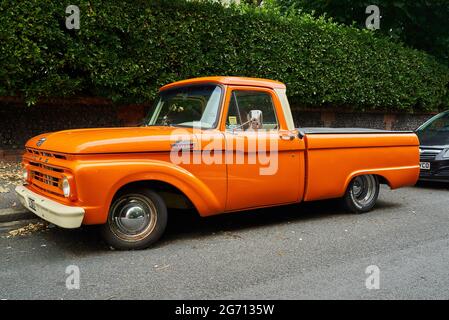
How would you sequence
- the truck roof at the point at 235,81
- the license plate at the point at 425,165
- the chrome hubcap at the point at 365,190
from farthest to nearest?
the license plate at the point at 425,165
the chrome hubcap at the point at 365,190
the truck roof at the point at 235,81

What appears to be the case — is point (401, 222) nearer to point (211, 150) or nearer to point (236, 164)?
point (236, 164)

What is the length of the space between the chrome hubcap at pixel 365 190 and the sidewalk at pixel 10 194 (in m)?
4.64

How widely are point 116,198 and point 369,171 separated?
3.70 metres

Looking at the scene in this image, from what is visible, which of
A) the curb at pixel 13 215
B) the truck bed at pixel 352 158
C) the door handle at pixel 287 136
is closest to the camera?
the door handle at pixel 287 136

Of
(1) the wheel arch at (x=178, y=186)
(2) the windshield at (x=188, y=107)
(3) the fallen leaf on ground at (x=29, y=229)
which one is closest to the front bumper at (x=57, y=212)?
(1) the wheel arch at (x=178, y=186)

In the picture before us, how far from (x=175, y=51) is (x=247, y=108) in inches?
172

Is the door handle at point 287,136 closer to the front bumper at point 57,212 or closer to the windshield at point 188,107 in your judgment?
the windshield at point 188,107

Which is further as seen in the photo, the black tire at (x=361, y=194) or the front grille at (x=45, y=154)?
the black tire at (x=361, y=194)

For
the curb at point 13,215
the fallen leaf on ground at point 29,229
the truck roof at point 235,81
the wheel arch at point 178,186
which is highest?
the truck roof at point 235,81

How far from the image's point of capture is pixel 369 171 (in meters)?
6.32

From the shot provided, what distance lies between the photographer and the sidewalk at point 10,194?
18.6 feet

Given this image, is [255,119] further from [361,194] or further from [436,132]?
[436,132]

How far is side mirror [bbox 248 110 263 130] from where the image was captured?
513 cm

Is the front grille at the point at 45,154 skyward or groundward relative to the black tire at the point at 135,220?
skyward
